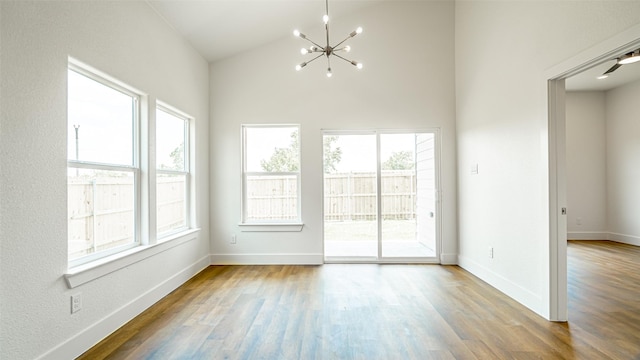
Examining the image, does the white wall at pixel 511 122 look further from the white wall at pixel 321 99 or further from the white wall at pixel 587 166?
the white wall at pixel 587 166

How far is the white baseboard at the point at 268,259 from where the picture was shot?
439cm

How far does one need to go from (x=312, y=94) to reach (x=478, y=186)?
2635 millimetres

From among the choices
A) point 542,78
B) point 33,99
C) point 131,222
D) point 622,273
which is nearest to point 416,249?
point 622,273

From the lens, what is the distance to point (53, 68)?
1939mm

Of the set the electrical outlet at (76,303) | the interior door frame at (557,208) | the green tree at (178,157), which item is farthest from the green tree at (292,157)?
the electrical outlet at (76,303)

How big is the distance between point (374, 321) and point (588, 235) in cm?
586

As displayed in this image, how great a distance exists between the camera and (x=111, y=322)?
7.91 feet

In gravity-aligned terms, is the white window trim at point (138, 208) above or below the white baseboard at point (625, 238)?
above

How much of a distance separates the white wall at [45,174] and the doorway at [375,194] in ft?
8.78

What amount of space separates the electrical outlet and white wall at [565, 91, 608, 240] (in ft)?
25.3

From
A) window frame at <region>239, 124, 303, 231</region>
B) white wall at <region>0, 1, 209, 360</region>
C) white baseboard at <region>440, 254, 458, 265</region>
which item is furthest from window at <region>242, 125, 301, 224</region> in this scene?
white baseboard at <region>440, 254, 458, 265</region>

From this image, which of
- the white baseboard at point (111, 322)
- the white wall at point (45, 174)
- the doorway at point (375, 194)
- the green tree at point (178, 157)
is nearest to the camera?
the white wall at point (45, 174)

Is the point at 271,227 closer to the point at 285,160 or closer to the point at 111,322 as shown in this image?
the point at 285,160

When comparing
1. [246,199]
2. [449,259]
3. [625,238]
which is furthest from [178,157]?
[625,238]
